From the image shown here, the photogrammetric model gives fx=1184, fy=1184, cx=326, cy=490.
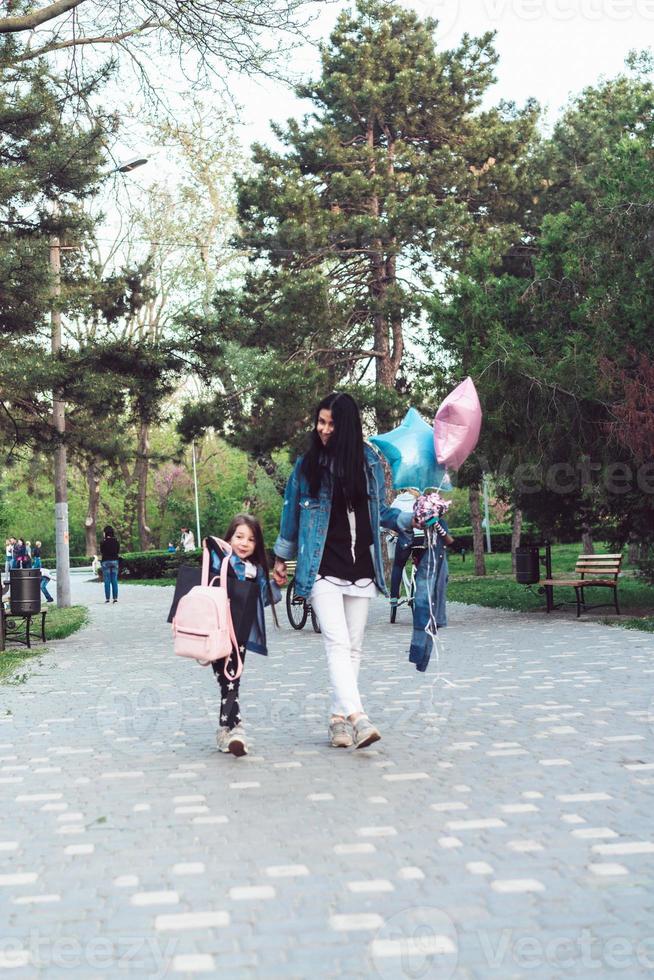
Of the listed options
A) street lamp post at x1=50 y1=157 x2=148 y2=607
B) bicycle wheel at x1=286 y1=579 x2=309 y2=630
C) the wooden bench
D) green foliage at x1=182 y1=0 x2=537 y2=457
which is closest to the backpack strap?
bicycle wheel at x1=286 y1=579 x2=309 y2=630

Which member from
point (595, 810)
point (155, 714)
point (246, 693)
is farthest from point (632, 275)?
point (595, 810)

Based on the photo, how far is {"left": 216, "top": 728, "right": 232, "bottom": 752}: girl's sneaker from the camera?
726 cm

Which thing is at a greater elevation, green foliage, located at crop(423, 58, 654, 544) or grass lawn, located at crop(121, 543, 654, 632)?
green foliage, located at crop(423, 58, 654, 544)

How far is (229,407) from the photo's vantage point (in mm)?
30438

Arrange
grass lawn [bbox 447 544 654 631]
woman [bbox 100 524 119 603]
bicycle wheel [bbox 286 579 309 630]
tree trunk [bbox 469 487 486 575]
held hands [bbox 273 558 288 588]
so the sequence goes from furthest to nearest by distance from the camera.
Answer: tree trunk [bbox 469 487 486 575] → woman [bbox 100 524 119 603] → bicycle wheel [bbox 286 579 309 630] → grass lawn [bbox 447 544 654 631] → held hands [bbox 273 558 288 588]

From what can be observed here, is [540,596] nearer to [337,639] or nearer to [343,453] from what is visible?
[337,639]

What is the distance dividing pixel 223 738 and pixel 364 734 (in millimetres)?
968

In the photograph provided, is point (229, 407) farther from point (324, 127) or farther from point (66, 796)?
point (66, 796)

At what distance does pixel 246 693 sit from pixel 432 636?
7.41ft

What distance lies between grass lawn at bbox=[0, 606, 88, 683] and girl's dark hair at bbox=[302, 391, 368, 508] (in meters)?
5.73

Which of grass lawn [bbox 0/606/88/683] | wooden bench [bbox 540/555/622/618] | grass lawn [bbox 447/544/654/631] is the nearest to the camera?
grass lawn [bbox 0/606/88/683]

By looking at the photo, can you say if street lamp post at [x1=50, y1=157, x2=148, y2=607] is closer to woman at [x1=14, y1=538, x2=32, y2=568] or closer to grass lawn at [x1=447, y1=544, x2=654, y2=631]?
grass lawn at [x1=447, y1=544, x2=654, y2=631]

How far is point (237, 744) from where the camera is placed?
A: 279 inches

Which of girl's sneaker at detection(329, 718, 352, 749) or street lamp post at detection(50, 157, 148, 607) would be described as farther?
street lamp post at detection(50, 157, 148, 607)
